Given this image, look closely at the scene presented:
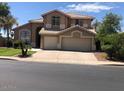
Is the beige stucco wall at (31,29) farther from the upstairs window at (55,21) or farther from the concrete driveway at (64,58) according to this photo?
the concrete driveway at (64,58)

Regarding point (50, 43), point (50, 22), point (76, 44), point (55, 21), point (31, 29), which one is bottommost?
point (76, 44)

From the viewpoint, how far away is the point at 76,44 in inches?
1946

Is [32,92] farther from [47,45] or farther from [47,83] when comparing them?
[47,45]

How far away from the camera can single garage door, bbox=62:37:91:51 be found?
49.4m

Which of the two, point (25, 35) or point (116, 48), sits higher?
point (25, 35)

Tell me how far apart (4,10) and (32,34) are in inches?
698

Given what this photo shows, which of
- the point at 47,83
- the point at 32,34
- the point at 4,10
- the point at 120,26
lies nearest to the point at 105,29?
Result: the point at 120,26

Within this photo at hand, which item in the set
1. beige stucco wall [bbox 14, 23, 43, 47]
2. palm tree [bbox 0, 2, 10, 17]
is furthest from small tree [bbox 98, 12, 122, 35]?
palm tree [bbox 0, 2, 10, 17]

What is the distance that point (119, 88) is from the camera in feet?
44.0

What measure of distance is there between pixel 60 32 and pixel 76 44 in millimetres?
2892

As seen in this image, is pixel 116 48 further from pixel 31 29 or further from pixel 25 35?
pixel 25 35

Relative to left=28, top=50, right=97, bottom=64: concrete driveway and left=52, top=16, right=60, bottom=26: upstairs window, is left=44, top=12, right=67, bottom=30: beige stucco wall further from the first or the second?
left=28, top=50, right=97, bottom=64: concrete driveway

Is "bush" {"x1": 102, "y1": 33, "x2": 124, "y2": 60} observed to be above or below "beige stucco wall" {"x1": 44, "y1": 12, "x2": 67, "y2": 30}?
below

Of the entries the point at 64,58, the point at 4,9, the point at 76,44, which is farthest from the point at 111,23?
the point at 4,9
